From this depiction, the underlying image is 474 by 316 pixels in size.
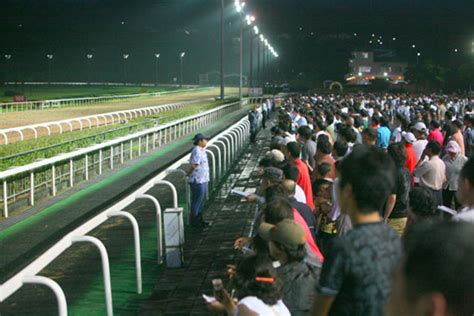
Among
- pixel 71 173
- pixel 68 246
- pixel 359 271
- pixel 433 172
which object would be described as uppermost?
pixel 359 271

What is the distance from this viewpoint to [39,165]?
10.3 metres

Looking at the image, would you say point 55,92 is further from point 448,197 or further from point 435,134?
point 448,197

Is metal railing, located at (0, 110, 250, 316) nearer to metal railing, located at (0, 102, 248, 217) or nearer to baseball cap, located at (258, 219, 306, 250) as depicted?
baseball cap, located at (258, 219, 306, 250)

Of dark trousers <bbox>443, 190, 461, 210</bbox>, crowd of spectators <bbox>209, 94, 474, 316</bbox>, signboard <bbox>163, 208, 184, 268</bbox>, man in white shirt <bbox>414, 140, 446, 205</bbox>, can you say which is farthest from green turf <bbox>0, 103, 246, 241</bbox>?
dark trousers <bbox>443, 190, 461, 210</bbox>

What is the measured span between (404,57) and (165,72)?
43853 mm

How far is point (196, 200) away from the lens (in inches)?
344

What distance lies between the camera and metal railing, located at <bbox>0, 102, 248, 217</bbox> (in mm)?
10047

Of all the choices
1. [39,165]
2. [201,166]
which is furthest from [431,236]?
[39,165]

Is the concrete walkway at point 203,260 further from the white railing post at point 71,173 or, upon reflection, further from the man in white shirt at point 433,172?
the white railing post at point 71,173

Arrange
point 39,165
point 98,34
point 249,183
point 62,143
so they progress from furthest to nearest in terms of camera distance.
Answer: point 98,34, point 62,143, point 249,183, point 39,165

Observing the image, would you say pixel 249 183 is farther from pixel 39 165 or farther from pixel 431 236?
Answer: pixel 431 236

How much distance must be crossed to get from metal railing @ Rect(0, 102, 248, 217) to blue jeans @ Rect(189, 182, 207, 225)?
7.99 feet

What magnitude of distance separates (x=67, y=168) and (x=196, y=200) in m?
4.52

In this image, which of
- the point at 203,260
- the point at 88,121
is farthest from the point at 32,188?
the point at 88,121
